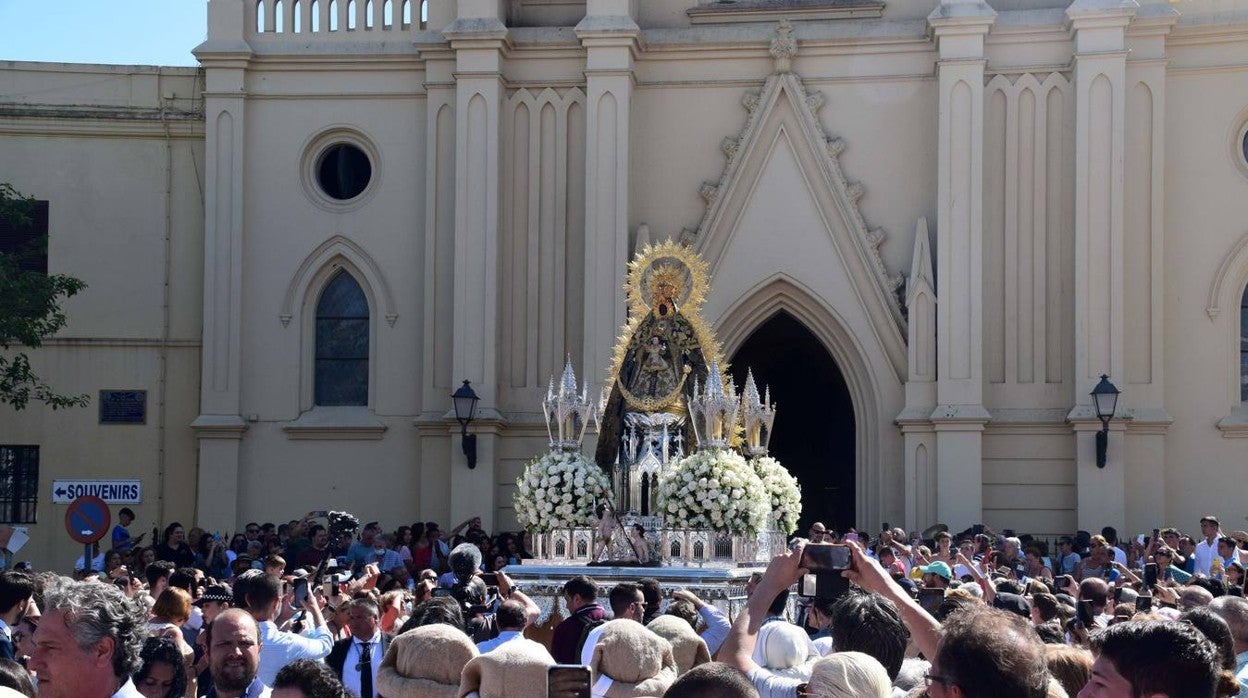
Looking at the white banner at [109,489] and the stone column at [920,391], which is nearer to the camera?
the stone column at [920,391]

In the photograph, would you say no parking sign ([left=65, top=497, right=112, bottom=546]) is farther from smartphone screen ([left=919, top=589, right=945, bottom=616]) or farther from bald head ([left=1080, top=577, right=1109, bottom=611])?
bald head ([left=1080, top=577, right=1109, bottom=611])

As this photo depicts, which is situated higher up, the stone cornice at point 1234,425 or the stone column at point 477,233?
the stone column at point 477,233

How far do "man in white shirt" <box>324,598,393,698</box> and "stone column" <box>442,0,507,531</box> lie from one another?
50.4 ft

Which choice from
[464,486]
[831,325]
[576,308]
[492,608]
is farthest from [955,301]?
[492,608]

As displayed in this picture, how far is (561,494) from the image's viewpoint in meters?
17.0

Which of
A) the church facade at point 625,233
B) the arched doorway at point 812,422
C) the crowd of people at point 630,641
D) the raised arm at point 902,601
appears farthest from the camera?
the arched doorway at point 812,422

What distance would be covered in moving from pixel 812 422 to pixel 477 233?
8.01 m

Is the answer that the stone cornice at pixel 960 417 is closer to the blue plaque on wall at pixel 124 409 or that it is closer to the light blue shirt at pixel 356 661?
the blue plaque on wall at pixel 124 409

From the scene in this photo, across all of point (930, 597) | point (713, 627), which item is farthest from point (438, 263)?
point (930, 597)

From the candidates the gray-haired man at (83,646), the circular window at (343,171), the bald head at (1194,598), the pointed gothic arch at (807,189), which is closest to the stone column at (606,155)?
A: the pointed gothic arch at (807,189)

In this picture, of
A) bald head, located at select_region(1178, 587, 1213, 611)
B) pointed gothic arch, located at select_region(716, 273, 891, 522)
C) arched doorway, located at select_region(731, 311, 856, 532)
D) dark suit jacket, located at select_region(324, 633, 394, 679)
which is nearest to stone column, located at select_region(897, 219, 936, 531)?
pointed gothic arch, located at select_region(716, 273, 891, 522)

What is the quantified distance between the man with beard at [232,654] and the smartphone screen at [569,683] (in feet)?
5.98

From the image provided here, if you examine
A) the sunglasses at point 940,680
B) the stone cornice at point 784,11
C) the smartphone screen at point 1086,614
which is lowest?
the smartphone screen at point 1086,614

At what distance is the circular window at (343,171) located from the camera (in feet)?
88.8
